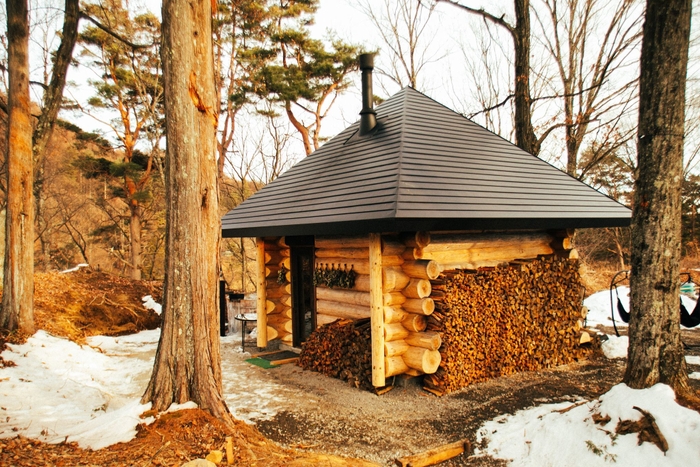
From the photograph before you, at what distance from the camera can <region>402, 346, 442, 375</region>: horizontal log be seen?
19.2ft

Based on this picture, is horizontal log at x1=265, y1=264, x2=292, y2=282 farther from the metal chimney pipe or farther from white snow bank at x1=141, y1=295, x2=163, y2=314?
white snow bank at x1=141, y1=295, x2=163, y2=314

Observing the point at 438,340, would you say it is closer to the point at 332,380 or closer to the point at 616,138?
the point at 332,380

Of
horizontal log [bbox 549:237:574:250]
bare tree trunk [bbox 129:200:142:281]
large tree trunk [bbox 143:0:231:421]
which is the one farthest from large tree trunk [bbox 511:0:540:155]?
bare tree trunk [bbox 129:200:142:281]

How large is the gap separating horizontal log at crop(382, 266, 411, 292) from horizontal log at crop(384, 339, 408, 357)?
0.74 m

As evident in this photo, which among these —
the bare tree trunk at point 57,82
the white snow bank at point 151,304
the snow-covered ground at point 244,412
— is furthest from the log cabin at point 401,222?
the white snow bank at point 151,304

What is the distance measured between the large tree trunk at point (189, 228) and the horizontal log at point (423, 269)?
2.92 m

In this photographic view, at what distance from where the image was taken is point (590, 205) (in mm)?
7387

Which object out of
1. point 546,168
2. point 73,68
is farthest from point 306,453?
point 73,68

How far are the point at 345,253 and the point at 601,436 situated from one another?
162 inches

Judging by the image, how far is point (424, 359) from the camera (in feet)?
19.2

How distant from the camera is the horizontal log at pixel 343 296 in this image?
6.52 metres

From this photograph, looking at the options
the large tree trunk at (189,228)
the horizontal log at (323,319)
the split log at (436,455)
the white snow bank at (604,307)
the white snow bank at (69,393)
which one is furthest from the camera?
the white snow bank at (604,307)

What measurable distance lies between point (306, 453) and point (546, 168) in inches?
266

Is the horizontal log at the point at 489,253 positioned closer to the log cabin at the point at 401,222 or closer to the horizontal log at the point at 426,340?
the log cabin at the point at 401,222
